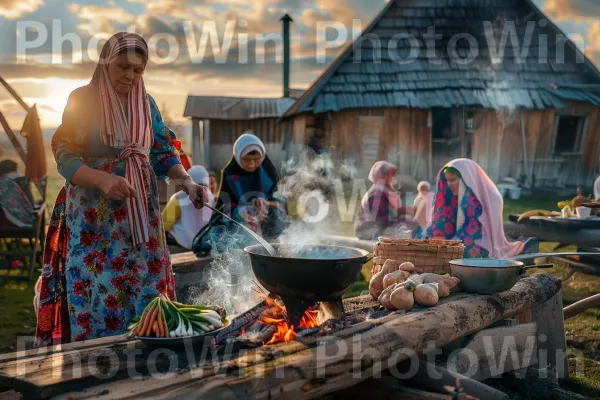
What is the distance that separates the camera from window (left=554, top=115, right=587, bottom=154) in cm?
1734

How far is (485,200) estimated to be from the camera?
5984 millimetres

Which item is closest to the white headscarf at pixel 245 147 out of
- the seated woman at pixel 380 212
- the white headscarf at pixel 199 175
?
the white headscarf at pixel 199 175

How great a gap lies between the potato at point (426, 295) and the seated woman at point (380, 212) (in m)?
4.39

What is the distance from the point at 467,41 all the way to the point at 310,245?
15.1 metres

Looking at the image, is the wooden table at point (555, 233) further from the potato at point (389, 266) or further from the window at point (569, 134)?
the window at point (569, 134)

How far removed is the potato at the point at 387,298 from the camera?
3375mm

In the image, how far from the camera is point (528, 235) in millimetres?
7527

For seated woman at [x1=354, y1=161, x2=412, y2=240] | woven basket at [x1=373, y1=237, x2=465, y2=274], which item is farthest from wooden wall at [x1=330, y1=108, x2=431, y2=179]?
woven basket at [x1=373, y1=237, x2=465, y2=274]

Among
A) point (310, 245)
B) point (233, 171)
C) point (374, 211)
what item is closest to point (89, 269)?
point (310, 245)

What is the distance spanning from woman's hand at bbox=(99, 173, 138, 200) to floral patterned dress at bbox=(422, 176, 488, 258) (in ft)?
12.8

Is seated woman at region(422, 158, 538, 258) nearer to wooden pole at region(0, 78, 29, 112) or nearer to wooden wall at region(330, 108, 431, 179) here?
wooden pole at region(0, 78, 29, 112)

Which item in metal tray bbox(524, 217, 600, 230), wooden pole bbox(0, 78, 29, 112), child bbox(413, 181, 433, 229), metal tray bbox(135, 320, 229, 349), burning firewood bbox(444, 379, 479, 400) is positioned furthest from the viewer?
child bbox(413, 181, 433, 229)

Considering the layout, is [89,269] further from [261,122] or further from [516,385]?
[261,122]

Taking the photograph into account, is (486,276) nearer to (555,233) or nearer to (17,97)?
(555,233)
